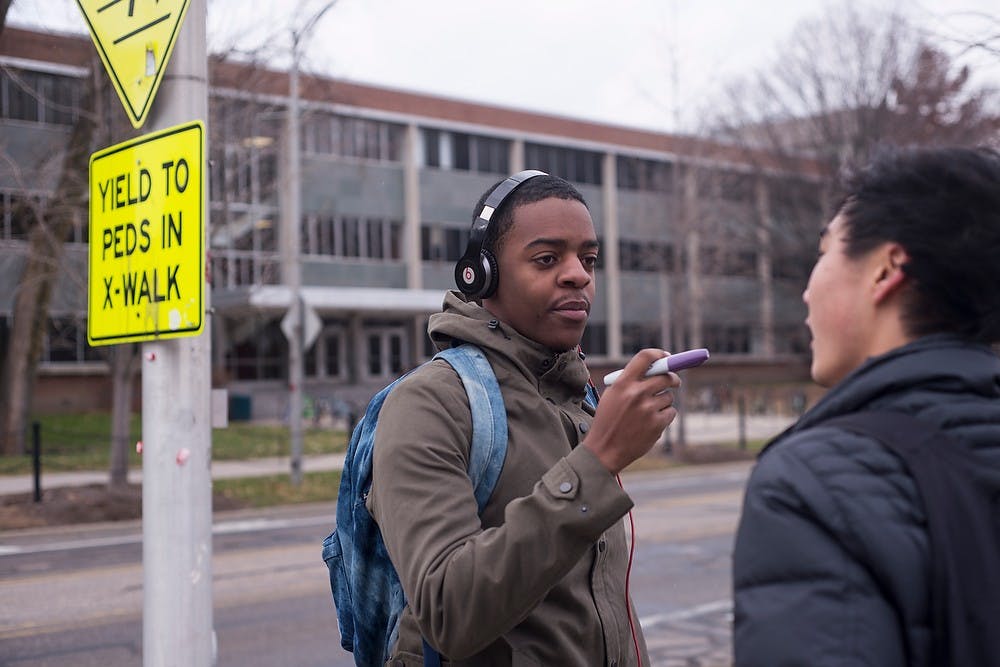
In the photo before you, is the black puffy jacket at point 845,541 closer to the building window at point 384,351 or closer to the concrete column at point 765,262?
the concrete column at point 765,262

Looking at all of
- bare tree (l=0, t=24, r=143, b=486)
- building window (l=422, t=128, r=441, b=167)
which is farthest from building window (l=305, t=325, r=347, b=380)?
bare tree (l=0, t=24, r=143, b=486)

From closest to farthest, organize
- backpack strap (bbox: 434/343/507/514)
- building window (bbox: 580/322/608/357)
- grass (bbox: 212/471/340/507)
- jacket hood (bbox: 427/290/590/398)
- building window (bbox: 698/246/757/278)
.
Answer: backpack strap (bbox: 434/343/507/514) → jacket hood (bbox: 427/290/590/398) → grass (bbox: 212/471/340/507) → building window (bbox: 698/246/757/278) → building window (bbox: 580/322/608/357)

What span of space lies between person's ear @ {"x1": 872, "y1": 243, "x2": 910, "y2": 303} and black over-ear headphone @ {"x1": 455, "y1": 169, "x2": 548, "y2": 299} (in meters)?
0.95

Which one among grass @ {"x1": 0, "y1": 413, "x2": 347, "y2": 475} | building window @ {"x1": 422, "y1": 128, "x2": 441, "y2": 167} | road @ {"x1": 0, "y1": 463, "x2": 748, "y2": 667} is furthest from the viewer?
building window @ {"x1": 422, "y1": 128, "x2": 441, "y2": 167}

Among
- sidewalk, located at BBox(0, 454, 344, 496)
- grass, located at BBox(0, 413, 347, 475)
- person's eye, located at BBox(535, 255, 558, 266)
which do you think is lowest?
sidewalk, located at BBox(0, 454, 344, 496)

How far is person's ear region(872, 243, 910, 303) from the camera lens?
1.61 m

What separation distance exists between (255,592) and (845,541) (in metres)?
8.52

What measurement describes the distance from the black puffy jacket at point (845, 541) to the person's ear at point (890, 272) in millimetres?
121

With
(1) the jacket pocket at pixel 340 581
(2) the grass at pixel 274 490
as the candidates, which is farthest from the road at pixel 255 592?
(1) the jacket pocket at pixel 340 581

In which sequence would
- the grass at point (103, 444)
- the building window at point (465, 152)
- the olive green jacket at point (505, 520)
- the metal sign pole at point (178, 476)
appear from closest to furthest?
the olive green jacket at point (505, 520) < the metal sign pole at point (178, 476) < the grass at point (103, 444) < the building window at point (465, 152)

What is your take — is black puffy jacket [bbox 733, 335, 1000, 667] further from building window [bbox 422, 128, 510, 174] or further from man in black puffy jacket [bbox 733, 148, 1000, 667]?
building window [bbox 422, 128, 510, 174]

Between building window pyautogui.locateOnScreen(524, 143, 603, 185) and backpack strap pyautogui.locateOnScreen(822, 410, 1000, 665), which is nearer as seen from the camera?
backpack strap pyautogui.locateOnScreen(822, 410, 1000, 665)

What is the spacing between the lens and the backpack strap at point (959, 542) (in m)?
1.42

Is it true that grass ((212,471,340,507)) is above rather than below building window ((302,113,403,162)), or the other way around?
below
